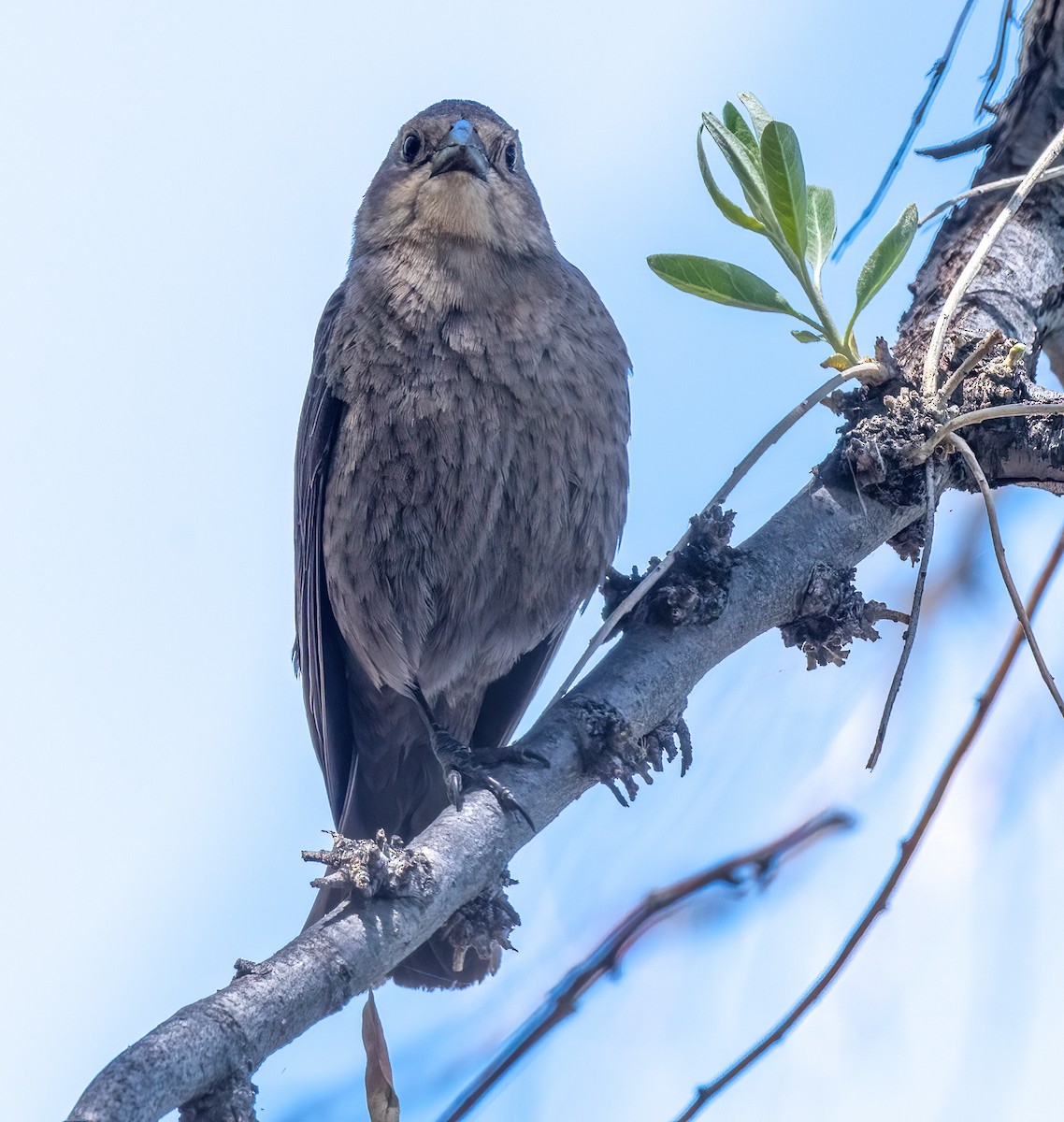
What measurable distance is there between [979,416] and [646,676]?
83 centimetres

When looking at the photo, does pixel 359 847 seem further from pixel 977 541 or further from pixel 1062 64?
pixel 1062 64

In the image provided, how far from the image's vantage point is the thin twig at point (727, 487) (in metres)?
2.65

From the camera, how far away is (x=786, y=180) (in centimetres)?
286

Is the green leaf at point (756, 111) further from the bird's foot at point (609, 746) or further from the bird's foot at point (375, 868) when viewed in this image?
the bird's foot at point (375, 868)

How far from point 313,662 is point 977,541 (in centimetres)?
214

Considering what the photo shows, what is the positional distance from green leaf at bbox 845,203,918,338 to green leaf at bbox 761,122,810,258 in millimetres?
188

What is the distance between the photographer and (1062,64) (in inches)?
131

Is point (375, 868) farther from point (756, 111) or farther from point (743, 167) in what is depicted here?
point (756, 111)

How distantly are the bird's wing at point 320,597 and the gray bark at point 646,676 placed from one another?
5.10ft

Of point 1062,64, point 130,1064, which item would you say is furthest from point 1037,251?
point 130,1064

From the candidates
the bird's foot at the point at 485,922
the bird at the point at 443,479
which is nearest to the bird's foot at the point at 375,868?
the bird's foot at the point at 485,922

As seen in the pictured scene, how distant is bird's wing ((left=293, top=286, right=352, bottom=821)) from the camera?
399 cm

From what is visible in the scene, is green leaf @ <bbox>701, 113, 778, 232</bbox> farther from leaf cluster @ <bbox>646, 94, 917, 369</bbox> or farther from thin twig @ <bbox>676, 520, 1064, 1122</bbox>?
thin twig @ <bbox>676, 520, 1064, 1122</bbox>

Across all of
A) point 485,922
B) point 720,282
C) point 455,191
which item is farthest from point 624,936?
point 455,191
